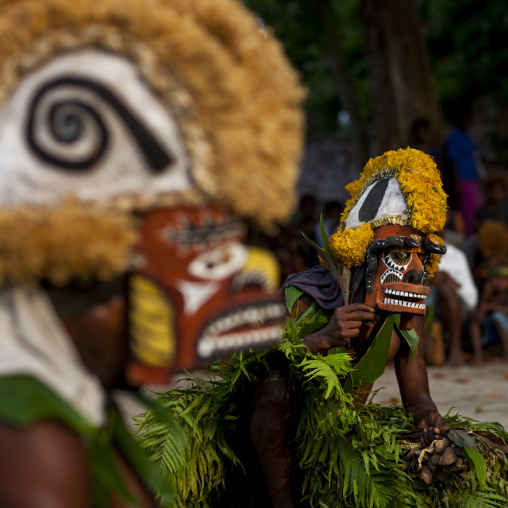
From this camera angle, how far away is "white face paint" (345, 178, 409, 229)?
9.00 ft

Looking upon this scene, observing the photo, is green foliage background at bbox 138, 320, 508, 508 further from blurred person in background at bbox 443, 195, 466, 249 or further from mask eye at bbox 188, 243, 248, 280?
blurred person in background at bbox 443, 195, 466, 249

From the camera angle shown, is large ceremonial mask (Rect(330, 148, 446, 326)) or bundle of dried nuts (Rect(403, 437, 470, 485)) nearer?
bundle of dried nuts (Rect(403, 437, 470, 485))

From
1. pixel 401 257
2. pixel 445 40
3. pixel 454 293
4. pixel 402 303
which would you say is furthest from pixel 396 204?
pixel 445 40

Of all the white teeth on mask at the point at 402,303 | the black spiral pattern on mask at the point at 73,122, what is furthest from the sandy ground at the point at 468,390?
the black spiral pattern on mask at the point at 73,122

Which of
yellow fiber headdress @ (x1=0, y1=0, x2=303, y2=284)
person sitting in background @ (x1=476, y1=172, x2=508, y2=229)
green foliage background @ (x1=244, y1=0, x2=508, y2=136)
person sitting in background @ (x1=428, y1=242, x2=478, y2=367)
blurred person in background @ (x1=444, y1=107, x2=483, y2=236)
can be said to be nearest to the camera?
yellow fiber headdress @ (x1=0, y1=0, x2=303, y2=284)

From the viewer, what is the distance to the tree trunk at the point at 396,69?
914cm

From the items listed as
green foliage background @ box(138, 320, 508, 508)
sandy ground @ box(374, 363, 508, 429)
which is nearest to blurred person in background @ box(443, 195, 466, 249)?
sandy ground @ box(374, 363, 508, 429)

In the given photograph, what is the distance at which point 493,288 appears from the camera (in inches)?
295

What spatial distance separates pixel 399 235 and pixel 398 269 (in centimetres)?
13

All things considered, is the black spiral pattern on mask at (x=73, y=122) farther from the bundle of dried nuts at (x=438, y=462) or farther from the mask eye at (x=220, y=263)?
the bundle of dried nuts at (x=438, y=462)

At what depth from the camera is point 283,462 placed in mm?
2725

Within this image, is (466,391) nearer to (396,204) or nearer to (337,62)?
(396,204)

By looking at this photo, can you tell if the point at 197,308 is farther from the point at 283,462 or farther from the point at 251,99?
the point at 283,462

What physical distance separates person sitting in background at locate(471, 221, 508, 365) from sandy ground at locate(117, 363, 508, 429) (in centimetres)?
45
